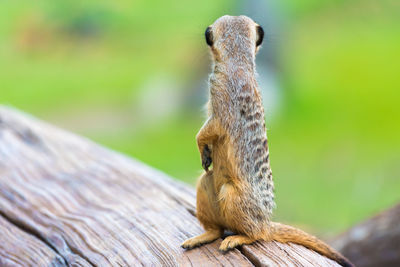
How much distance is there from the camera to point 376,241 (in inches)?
107

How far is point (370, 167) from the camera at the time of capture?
585 cm

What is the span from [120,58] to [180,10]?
1.19m

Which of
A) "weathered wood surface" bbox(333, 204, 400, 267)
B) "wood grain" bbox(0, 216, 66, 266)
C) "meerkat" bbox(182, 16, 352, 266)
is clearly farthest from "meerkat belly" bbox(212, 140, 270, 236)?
"weathered wood surface" bbox(333, 204, 400, 267)

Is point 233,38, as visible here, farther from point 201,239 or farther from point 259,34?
point 201,239

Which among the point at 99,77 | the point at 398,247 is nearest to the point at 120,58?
the point at 99,77

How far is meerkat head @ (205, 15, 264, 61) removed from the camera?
1.97m

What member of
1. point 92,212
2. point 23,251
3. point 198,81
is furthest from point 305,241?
point 198,81

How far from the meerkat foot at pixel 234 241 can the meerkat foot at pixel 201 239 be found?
84mm

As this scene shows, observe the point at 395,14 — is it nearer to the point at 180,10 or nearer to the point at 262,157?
the point at 180,10

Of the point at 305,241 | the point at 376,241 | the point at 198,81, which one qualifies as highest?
the point at 198,81

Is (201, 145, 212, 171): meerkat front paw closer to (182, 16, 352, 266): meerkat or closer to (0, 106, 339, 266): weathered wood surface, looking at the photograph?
(182, 16, 352, 266): meerkat

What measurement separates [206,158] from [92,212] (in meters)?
0.67

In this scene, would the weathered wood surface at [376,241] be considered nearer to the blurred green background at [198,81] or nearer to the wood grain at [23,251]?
the wood grain at [23,251]

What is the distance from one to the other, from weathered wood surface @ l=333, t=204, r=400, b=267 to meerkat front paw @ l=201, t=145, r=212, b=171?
1197 millimetres
